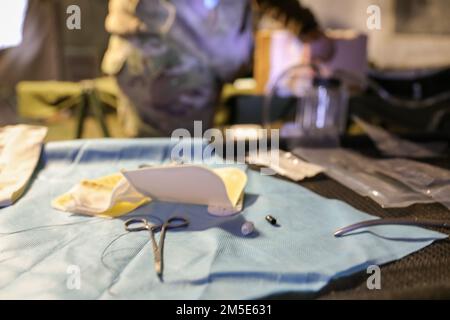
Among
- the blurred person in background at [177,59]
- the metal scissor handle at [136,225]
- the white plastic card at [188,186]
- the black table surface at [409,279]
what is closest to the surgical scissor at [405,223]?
the black table surface at [409,279]

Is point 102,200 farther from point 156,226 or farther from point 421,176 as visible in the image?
point 421,176

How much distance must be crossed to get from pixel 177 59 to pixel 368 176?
2.37ft

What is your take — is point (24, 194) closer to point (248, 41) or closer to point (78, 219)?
point (78, 219)

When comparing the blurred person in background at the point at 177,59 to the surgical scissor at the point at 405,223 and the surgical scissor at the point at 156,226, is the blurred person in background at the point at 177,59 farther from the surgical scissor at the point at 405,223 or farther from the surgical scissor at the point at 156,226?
the surgical scissor at the point at 405,223

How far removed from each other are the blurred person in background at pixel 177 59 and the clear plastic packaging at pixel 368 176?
0.47m

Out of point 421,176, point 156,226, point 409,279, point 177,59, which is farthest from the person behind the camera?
point 177,59

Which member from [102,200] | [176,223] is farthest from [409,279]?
[102,200]

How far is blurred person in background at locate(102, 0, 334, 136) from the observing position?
3.83 ft

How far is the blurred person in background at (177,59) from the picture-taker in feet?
3.83

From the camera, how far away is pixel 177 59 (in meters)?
1.27

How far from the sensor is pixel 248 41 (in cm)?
133

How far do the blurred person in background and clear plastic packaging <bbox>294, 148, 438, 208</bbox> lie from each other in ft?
1.56

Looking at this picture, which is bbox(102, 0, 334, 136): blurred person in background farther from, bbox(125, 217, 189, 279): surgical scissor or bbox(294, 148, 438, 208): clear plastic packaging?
bbox(125, 217, 189, 279): surgical scissor
